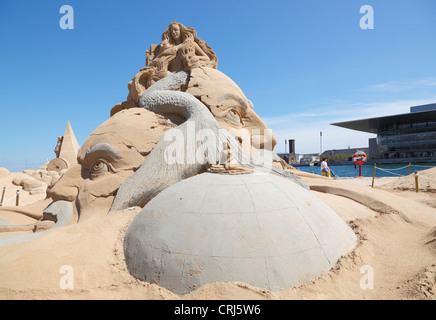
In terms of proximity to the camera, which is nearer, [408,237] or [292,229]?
[292,229]

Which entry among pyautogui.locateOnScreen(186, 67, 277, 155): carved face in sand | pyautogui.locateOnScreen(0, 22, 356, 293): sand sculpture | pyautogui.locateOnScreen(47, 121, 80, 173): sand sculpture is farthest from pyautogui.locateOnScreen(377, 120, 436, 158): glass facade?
pyautogui.locateOnScreen(47, 121, 80, 173): sand sculpture

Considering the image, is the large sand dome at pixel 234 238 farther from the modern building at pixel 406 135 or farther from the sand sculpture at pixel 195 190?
the modern building at pixel 406 135

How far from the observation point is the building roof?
78.3 feet

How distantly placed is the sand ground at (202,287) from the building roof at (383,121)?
89.4 ft

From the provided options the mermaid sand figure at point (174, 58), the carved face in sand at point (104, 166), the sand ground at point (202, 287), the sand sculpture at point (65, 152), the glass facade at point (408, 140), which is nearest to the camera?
the sand ground at point (202, 287)

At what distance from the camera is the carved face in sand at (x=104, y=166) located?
3.65 m

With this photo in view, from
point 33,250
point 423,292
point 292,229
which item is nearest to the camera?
point 423,292

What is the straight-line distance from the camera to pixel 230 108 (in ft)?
16.5

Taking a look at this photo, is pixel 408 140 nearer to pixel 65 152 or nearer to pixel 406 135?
pixel 406 135

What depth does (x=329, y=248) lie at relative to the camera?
2252mm

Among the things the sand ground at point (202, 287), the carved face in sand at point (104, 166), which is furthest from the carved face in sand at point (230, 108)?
the sand ground at point (202, 287)
